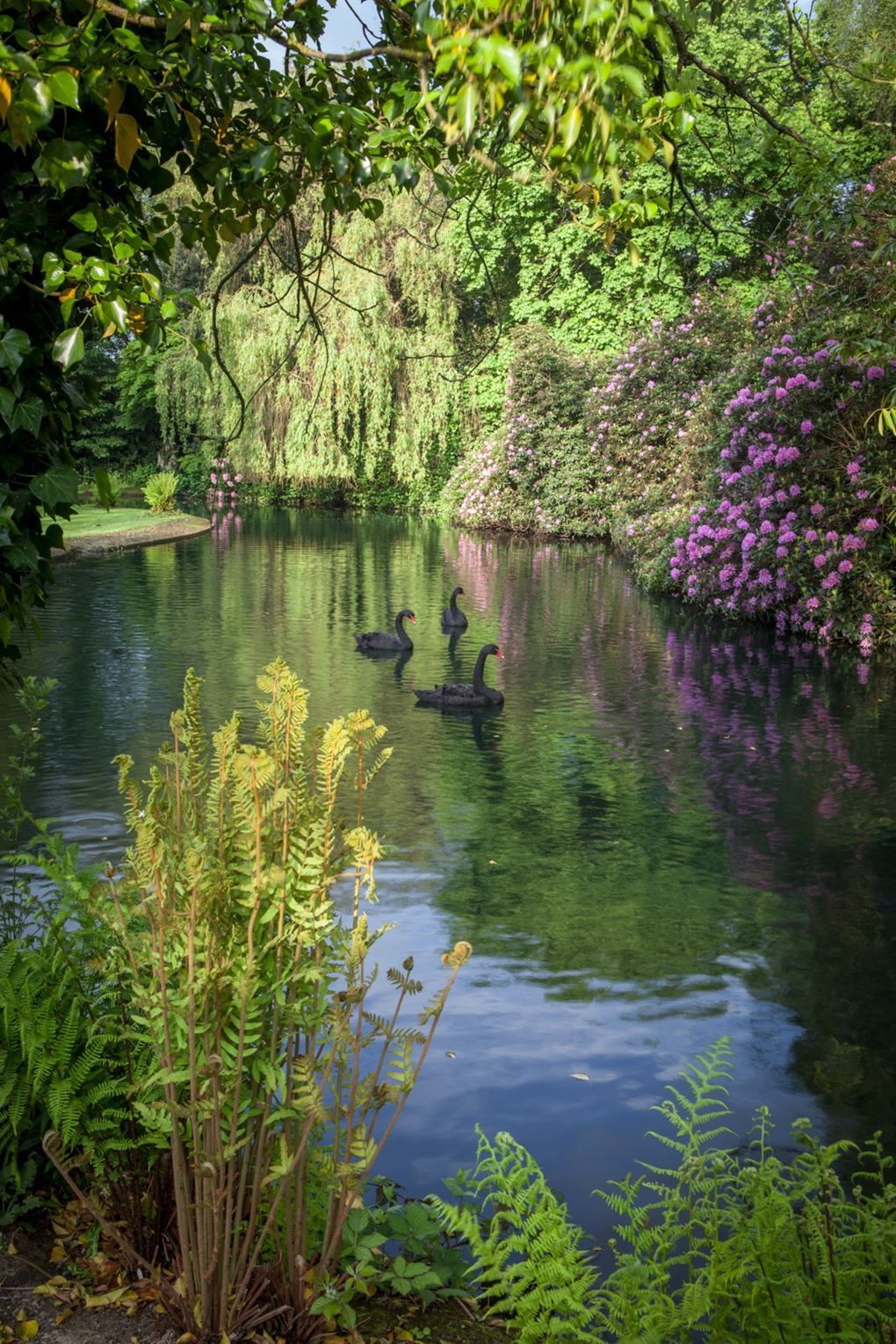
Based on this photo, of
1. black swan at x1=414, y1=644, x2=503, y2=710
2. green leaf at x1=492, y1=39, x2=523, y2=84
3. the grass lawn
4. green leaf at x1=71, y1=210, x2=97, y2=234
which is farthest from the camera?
the grass lawn

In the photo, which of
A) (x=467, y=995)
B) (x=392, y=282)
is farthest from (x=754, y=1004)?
(x=392, y=282)

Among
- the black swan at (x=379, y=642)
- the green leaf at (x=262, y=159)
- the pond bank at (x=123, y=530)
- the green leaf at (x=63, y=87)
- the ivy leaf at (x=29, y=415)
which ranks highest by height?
the green leaf at (x=262, y=159)

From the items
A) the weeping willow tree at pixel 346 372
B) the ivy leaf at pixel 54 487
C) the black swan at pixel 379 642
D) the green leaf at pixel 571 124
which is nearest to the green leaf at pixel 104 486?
the ivy leaf at pixel 54 487

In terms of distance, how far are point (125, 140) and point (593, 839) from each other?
538cm

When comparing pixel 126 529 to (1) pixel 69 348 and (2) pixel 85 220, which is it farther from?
(1) pixel 69 348

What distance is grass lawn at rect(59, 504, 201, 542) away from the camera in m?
27.3

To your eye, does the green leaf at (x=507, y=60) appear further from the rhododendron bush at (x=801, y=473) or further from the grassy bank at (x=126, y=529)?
the grassy bank at (x=126, y=529)

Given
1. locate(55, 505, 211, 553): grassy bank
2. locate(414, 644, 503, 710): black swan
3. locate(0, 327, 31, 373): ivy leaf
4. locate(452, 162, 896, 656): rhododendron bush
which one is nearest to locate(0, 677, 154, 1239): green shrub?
locate(0, 327, 31, 373): ivy leaf

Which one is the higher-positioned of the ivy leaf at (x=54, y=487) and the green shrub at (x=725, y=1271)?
the ivy leaf at (x=54, y=487)

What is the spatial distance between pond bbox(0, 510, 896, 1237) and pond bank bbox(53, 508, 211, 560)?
316 inches

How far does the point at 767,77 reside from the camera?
3494 centimetres

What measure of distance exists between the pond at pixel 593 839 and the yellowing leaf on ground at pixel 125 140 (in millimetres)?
2989

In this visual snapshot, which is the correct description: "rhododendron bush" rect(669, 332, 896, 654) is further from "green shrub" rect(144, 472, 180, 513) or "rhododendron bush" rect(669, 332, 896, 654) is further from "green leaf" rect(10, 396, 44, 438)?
"green shrub" rect(144, 472, 180, 513)

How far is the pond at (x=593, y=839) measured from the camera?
Result: 4625mm
